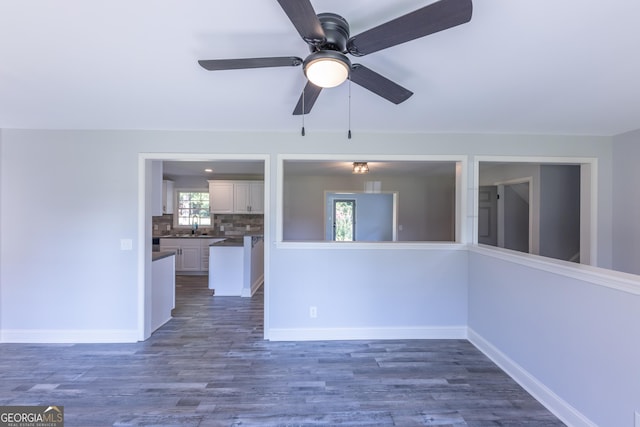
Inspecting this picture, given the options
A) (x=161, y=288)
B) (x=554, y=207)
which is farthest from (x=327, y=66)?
(x=554, y=207)

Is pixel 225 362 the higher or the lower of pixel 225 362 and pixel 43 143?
the lower

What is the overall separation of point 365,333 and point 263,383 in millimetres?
1256

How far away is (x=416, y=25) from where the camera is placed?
3.62 feet

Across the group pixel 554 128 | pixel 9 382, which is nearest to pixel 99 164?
pixel 9 382

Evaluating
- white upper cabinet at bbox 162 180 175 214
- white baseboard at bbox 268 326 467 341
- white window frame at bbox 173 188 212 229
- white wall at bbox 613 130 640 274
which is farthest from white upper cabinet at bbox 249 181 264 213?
white wall at bbox 613 130 640 274

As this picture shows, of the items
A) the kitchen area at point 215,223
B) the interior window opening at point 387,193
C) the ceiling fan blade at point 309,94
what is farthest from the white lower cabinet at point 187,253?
the ceiling fan blade at point 309,94

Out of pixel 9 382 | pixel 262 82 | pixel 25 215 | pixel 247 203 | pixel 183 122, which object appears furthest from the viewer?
pixel 247 203

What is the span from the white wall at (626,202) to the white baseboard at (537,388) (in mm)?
1793

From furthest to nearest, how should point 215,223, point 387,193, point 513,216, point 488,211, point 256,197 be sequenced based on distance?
1. point 215,223
2. point 387,193
3. point 256,197
4. point 488,211
5. point 513,216

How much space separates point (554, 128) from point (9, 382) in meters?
5.37

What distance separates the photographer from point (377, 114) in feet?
8.52

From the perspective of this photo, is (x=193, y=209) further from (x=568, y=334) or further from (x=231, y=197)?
(x=568, y=334)

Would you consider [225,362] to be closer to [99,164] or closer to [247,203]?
[99,164]

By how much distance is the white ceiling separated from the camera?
1.34m
